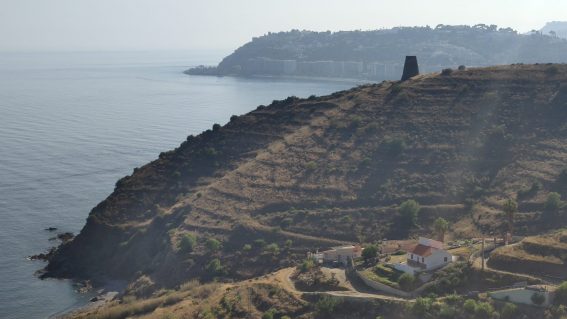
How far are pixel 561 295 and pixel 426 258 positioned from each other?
28.9 ft

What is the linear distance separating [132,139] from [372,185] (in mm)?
68430

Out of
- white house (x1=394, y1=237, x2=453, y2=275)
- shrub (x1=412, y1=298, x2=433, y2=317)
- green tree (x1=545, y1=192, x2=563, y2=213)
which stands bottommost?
shrub (x1=412, y1=298, x2=433, y2=317)

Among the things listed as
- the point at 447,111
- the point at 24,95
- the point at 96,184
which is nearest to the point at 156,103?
the point at 24,95

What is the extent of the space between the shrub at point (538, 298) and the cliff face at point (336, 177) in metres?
17.6

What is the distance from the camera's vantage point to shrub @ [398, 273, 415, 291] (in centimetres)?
4184

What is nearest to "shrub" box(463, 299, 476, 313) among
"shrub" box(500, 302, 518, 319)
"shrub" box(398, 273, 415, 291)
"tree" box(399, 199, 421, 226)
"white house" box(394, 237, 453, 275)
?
"shrub" box(500, 302, 518, 319)

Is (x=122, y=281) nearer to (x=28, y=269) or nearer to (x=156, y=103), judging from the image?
(x=28, y=269)

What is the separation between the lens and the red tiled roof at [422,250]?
1716 inches

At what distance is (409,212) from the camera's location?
58.1 m

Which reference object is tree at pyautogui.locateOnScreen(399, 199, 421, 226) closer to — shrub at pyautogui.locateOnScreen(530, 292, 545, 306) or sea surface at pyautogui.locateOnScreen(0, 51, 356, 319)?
shrub at pyautogui.locateOnScreen(530, 292, 545, 306)

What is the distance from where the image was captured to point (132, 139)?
124 meters

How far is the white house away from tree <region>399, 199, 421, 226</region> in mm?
13028

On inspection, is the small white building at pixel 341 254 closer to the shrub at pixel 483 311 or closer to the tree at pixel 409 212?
the tree at pixel 409 212

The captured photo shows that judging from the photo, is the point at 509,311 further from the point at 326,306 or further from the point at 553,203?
the point at 553,203
